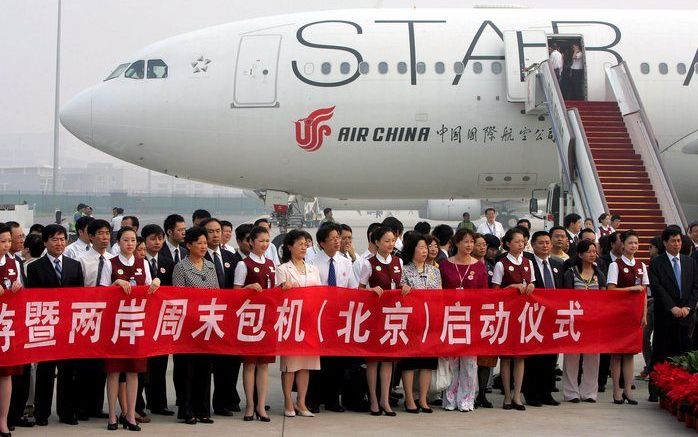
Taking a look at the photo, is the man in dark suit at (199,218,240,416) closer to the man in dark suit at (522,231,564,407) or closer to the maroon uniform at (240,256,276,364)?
the maroon uniform at (240,256,276,364)

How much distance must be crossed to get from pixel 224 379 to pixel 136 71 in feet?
43.7

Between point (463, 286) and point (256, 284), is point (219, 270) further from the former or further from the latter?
point (463, 286)

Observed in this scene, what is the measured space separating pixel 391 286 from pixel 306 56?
39.8 ft

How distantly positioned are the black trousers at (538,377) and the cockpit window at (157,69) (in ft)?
44.0

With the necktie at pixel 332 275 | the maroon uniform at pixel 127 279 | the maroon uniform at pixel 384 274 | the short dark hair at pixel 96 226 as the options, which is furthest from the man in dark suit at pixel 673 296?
the short dark hair at pixel 96 226

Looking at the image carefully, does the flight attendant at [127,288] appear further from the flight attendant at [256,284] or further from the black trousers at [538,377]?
the black trousers at [538,377]

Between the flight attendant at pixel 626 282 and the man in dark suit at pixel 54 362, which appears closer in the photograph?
the man in dark suit at pixel 54 362

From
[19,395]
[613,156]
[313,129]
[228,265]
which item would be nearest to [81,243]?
[228,265]

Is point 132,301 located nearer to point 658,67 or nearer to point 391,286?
point 391,286

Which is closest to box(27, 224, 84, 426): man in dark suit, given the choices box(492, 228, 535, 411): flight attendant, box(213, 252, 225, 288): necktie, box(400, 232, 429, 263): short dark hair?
box(213, 252, 225, 288): necktie

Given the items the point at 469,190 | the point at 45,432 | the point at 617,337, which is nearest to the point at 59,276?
the point at 45,432

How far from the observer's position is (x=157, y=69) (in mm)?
22797

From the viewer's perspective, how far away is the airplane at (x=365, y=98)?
73.0 ft

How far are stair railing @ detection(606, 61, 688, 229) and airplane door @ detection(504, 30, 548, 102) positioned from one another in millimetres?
1465
